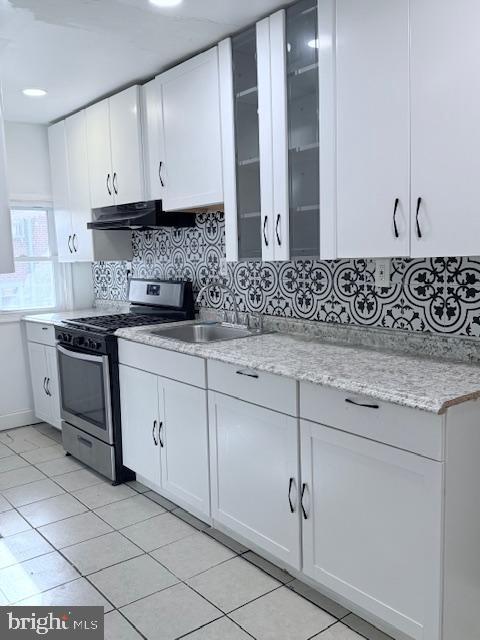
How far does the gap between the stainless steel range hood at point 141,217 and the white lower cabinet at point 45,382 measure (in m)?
1.03

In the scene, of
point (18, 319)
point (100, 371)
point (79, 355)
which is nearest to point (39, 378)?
point (18, 319)

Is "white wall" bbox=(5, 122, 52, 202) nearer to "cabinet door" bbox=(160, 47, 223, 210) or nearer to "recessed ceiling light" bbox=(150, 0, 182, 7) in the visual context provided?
"cabinet door" bbox=(160, 47, 223, 210)

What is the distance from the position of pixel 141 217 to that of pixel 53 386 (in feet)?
5.02

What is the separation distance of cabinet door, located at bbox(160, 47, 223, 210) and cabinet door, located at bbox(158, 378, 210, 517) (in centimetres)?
100

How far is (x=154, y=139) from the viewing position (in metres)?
3.27

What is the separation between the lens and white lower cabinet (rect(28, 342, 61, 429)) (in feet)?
13.2

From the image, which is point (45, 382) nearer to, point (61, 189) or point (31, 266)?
point (31, 266)

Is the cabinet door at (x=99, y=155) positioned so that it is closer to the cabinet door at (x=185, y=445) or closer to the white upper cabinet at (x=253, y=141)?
the white upper cabinet at (x=253, y=141)

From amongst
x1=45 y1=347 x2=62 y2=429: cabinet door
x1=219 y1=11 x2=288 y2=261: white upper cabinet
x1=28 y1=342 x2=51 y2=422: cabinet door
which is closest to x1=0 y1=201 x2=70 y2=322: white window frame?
x1=28 y1=342 x2=51 y2=422: cabinet door

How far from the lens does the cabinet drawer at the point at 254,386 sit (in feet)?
6.80

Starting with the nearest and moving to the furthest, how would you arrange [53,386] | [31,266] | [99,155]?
[99,155], [53,386], [31,266]

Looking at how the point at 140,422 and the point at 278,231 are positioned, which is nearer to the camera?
the point at 278,231

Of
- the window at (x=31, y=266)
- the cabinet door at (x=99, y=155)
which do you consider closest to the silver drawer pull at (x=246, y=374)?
the cabinet door at (x=99, y=155)

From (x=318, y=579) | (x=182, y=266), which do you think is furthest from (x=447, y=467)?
(x=182, y=266)
